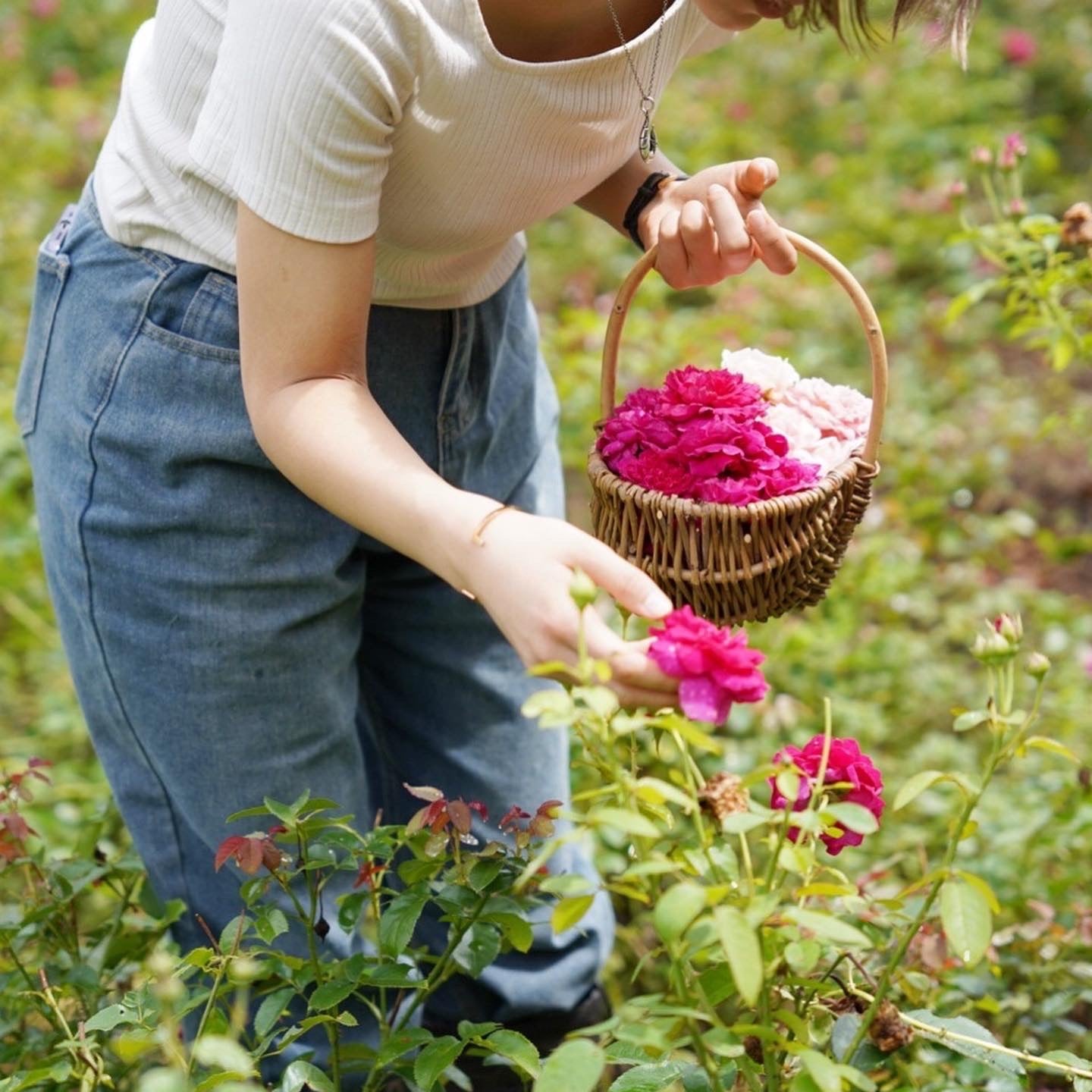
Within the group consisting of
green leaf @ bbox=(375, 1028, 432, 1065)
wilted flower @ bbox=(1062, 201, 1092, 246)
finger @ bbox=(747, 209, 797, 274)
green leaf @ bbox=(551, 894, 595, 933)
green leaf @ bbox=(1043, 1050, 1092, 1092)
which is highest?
finger @ bbox=(747, 209, 797, 274)

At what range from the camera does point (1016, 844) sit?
1.79m

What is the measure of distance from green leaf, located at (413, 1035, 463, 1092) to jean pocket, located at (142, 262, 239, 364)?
60cm

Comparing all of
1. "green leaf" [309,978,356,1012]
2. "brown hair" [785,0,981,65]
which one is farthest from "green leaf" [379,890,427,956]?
"brown hair" [785,0,981,65]

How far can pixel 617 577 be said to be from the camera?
83 centimetres

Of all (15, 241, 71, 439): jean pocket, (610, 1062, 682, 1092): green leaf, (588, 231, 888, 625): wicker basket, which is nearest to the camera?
(610, 1062, 682, 1092): green leaf

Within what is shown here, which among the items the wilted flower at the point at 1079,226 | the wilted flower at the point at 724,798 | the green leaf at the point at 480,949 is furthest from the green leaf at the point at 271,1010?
the wilted flower at the point at 1079,226

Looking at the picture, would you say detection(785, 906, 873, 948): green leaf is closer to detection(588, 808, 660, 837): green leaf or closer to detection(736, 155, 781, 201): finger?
detection(588, 808, 660, 837): green leaf

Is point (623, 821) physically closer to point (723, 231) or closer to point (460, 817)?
point (460, 817)

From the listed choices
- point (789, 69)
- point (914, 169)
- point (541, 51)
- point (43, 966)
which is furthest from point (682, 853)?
point (789, 69)

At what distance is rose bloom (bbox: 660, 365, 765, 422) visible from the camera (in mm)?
1093

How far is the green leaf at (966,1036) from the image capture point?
100 centimetres

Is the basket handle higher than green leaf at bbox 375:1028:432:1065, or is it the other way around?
the basket handle

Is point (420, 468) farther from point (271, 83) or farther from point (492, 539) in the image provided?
point (271, 83)

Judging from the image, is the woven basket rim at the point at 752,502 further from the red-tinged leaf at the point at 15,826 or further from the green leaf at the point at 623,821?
the red-tinged leaf at the point at 15,826
